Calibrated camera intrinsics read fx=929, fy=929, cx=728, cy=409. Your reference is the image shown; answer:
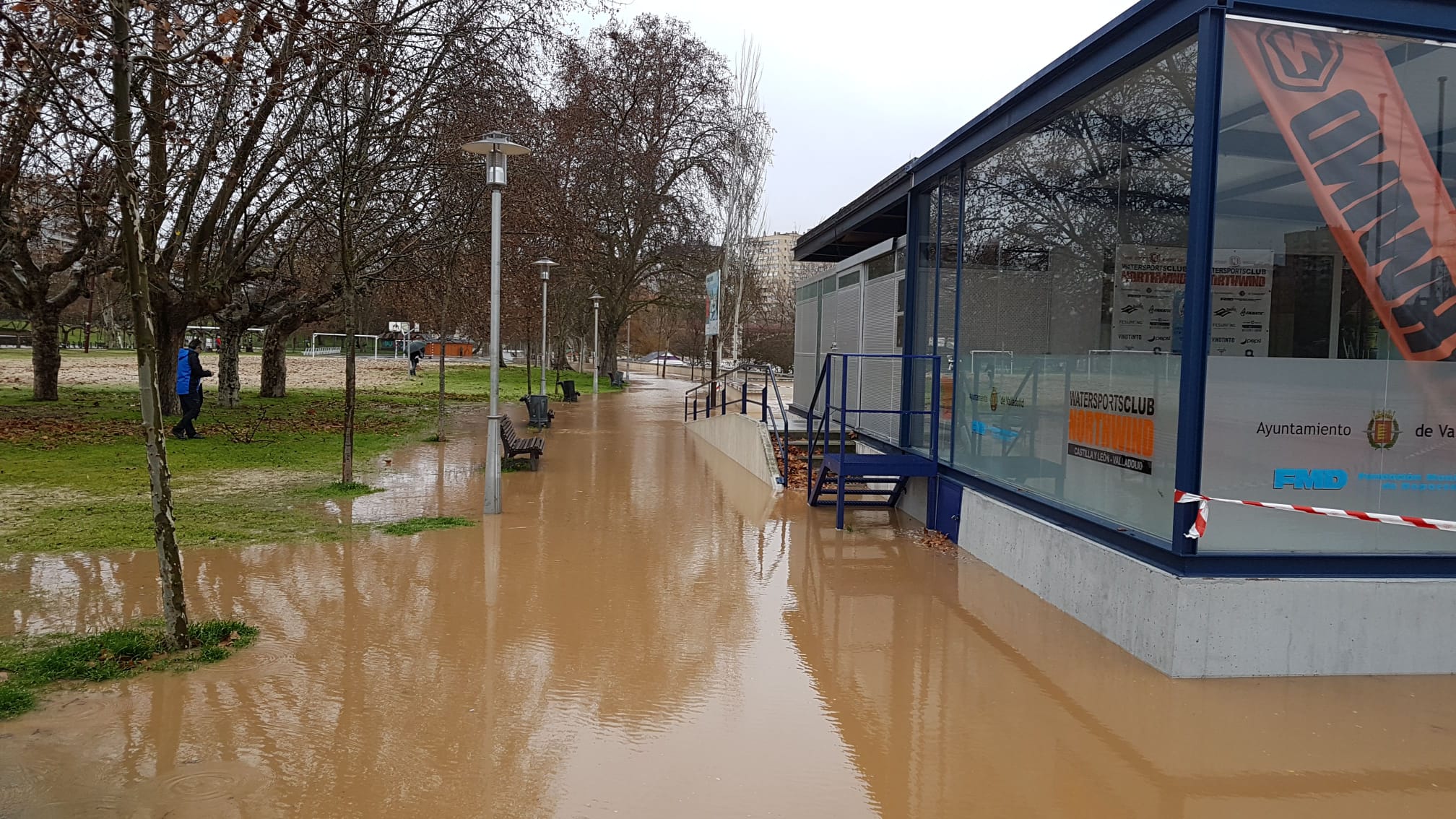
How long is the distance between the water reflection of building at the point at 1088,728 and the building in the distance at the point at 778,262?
11.5 metres

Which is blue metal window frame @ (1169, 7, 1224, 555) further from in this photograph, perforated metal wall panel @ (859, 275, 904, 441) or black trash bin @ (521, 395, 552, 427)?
black trash bin @ (521, 395, 552, 427)

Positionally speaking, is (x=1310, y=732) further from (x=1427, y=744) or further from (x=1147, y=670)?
(x=1147, y=670)

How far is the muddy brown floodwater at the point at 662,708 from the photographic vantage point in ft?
13.1

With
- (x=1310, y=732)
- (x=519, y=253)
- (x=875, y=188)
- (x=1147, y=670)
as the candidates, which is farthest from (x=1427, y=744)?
(x=519, y=253)

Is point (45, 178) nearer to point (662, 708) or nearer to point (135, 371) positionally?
point (662, 708)

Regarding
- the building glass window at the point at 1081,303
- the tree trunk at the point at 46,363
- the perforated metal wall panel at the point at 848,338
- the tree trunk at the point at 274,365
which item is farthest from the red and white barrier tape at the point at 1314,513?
the tree trunk at the point at 274,365

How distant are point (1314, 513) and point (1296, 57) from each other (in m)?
2.77

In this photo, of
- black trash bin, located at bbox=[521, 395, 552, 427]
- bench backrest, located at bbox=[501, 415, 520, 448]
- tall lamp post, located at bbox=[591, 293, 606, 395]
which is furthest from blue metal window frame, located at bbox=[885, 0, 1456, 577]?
tall lamp post, located at bbox=[591, 293, 606, 395]

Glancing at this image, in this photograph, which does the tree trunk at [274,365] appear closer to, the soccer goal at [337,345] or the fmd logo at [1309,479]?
the fmd logo at [1309,479]

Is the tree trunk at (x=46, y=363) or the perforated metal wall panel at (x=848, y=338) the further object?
the tree trunk at (x=46, y=363)

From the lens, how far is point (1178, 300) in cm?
647

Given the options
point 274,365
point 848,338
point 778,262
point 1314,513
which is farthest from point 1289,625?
point 778,262

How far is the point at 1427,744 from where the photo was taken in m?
4.65

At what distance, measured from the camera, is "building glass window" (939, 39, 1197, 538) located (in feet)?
20.6
